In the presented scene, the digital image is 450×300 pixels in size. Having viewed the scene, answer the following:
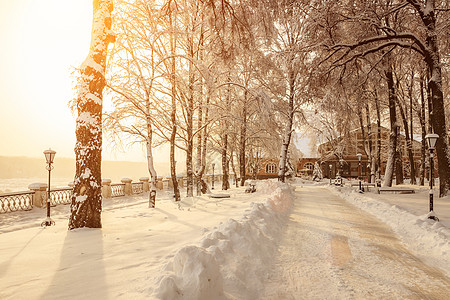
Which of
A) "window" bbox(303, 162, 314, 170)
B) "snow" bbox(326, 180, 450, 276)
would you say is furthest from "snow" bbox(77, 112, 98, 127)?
"window" bbox(303, 162, 314, 170)

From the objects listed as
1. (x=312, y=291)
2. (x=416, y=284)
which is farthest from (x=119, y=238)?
(x=416, y=284)

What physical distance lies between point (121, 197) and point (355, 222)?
20.0m

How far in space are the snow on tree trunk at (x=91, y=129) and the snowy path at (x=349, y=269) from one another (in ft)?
16.1

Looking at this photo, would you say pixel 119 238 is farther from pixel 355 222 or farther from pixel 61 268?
pixel 355 222

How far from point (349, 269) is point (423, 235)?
3.61 meters

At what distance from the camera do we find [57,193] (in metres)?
18.5

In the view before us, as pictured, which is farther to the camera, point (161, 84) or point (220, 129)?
point (220, 129)

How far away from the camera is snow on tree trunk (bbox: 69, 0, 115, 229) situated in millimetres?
7020

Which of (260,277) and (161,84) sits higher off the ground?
(161,84)

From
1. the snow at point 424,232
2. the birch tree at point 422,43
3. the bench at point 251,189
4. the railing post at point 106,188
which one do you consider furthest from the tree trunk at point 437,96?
the railing post at point 106,188

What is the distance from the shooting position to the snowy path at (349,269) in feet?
13.2

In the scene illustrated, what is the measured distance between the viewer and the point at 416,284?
4.34 meters

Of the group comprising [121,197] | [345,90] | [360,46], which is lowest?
[121,197]

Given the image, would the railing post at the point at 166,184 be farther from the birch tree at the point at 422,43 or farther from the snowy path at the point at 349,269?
the snowy path at the point at 349,269
